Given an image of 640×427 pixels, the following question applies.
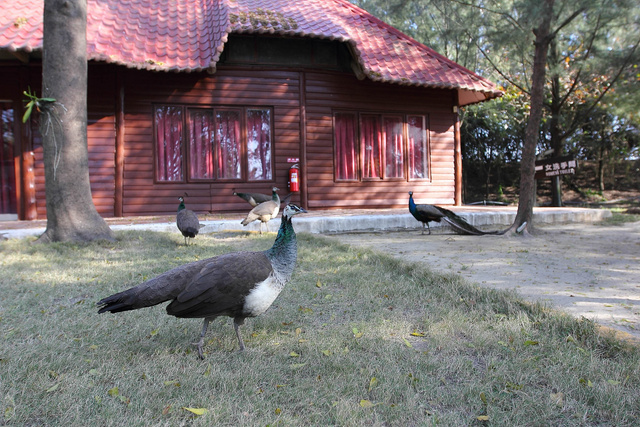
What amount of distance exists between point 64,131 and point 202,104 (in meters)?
4.98

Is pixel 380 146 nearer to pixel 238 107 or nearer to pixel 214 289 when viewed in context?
pixel 238 107

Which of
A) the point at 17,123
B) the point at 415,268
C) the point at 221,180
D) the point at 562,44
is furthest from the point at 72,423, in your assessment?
the point at 562,44

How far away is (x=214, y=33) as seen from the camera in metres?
11.6

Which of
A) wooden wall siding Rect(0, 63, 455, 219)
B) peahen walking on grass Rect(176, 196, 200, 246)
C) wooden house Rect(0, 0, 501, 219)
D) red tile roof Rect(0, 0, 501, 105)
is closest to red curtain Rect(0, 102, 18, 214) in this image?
wooden house Rect(0, 0, 501, 219)

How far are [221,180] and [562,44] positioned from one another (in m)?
14.6

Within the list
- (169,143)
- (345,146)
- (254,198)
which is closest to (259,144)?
(254,198)

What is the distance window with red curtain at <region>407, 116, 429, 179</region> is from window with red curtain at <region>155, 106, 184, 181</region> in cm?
693

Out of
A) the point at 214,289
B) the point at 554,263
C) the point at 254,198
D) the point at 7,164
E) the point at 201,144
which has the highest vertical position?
the point at 201,144

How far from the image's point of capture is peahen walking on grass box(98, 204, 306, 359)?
288 centimetres

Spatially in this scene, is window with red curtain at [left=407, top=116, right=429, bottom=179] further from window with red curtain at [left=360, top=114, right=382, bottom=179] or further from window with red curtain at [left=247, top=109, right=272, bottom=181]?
window with red curtain at [left=247, top=109, right=272, bottom=181]

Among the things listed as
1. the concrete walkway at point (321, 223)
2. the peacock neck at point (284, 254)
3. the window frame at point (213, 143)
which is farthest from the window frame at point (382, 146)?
→ the peacock neck at point (284, 254)

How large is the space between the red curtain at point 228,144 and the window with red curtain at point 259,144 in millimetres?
306

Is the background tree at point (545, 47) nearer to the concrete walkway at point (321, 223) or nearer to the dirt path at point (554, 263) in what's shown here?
the dirt path at point (554, 263)

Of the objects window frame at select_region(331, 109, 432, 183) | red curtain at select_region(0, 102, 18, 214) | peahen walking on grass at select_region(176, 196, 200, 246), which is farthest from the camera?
window frame at select_region(331, 109, 432, 183)
